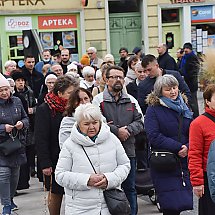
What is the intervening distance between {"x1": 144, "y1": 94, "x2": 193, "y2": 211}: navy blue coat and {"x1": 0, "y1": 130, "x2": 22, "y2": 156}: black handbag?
2.06m

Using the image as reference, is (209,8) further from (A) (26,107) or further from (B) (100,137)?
(B) (100,137)

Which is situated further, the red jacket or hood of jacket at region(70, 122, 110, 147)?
the red jacket

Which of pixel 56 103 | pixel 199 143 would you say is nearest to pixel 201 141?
pixel 199 143

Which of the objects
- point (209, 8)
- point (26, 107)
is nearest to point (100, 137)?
point (26, 107)

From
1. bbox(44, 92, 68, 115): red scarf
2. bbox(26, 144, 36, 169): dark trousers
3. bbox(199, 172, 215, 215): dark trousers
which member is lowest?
bbox(26, 144, 36, 169): dark trousers

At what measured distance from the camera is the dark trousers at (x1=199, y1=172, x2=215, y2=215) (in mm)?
5668

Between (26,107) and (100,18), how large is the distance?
11.5m

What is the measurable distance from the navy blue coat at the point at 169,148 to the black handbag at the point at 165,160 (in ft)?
0.13

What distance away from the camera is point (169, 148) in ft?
20.8

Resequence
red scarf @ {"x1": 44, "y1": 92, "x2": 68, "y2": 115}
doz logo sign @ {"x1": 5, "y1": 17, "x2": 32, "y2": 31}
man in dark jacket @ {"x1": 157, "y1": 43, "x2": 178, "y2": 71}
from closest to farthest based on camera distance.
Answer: red scarf @ {"x1": 44, "y1": 92, "x2": 68, "y2": 115}
man in dark jacket @ {"x1": 157, "y1": 43, "x2": 178, "y2": 71}
doz logo sign @ {"x1": 5, "y1": 17, "x2": 32, "y2": 31}

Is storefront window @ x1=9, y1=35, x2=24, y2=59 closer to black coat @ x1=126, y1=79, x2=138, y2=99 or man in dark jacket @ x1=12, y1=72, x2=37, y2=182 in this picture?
man in dark jacket @ x1=12, y1=72, x2=37, y2=182

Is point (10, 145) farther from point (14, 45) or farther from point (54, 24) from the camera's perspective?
point (54, 24)

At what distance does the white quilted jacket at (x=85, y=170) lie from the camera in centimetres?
527

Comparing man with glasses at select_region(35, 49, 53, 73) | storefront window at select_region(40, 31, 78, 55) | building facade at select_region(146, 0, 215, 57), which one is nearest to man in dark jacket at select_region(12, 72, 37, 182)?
man with glasses at select_region(35, 49, 53, 73)
